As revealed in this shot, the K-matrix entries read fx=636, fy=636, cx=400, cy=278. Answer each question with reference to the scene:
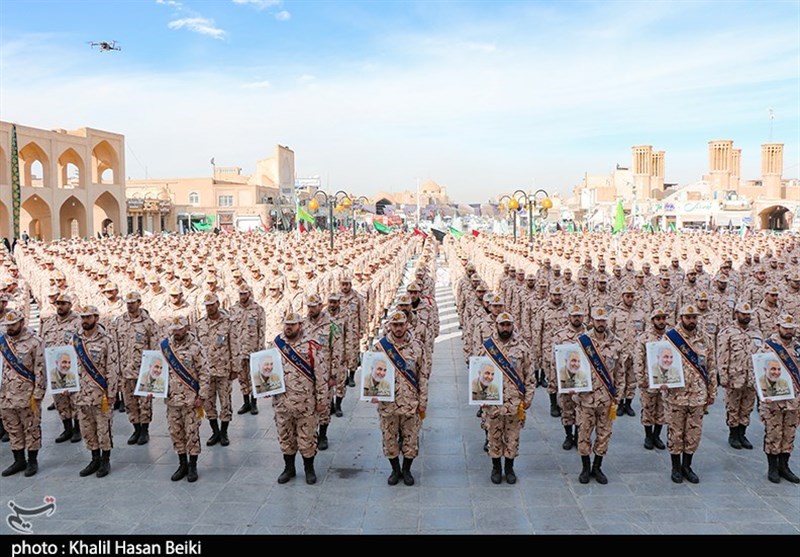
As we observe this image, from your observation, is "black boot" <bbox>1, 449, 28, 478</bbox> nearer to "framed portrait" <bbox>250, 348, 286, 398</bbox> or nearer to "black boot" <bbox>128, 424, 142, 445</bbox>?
"black boot" <bbox>128, 424, 142, 445</bbox>

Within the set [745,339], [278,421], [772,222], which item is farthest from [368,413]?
[772,222]

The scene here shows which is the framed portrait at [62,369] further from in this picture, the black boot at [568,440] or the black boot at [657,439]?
the black boot at [657,439]

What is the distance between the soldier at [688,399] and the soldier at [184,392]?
13.8 ft

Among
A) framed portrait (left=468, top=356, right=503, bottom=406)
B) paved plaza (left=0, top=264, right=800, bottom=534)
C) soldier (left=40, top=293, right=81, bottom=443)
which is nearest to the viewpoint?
paved plaza (left=0, top=264, right=800, bottom=534)

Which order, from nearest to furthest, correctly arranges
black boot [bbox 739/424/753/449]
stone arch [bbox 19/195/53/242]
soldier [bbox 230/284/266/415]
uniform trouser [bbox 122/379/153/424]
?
black boot [bbox 739/424/753/449]
uniform trouser [bbox 122/379/153/424]
soldier [bbox 230/284/266/415]
stone arch [bbox 19/195/53/242]

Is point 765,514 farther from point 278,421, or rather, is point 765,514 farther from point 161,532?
point 161,532

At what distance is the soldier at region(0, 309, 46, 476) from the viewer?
588cm

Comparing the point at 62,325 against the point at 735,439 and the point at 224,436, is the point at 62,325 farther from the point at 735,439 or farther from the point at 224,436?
the point at 735,439

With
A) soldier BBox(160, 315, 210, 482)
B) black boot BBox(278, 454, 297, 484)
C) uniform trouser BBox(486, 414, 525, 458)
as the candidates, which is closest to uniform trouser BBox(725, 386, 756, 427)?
uniform trouser BBox(486, 414, 525, 458)

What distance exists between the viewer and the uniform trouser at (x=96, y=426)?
5.91m

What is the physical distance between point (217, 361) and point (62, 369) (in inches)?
62.8

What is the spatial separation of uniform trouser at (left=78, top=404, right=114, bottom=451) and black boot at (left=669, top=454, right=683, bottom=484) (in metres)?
5.19

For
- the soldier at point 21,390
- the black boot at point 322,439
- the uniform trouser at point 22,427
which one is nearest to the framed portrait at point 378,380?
the black boot at point 322,439
